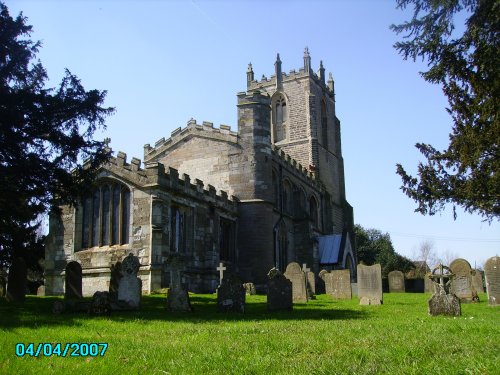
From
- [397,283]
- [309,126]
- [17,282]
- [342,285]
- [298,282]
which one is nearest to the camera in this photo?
[17,282]

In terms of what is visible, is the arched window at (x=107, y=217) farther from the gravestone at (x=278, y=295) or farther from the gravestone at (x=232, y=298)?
the gravestone at (x=278, y=295)

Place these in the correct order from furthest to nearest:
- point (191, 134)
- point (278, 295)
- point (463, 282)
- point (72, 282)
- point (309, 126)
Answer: point (309, 126) → point (191, 134) → point (463, 282) → point (72, 282) → point (278, 295)

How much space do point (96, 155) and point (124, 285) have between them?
13.2 feet

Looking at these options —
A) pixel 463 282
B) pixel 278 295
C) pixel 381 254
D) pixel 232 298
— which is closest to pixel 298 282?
pixel 278 295

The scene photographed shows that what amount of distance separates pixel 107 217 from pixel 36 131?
808 centimetres

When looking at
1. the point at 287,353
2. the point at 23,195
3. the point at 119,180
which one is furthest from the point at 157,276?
the point at 287,353

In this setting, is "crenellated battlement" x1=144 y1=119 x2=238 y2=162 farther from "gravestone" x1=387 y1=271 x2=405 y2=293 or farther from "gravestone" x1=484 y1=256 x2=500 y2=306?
"gravestone" x1=484 y1=256 x2=500 y2=306

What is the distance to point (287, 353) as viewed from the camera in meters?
5.68

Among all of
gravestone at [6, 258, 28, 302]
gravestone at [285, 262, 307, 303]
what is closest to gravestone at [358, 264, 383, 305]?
gravestone at [285, 262, 307, 303]

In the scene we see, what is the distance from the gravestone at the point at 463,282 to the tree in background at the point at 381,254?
989 inches

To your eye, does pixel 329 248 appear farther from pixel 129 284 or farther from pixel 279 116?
pixel 129 284

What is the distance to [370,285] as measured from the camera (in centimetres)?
1581

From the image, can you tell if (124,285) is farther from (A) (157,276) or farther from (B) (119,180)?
(B) (119,180)

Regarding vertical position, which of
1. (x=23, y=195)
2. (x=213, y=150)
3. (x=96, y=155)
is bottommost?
(x=23, y=195)
